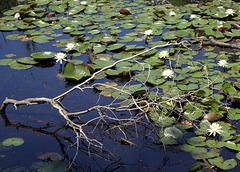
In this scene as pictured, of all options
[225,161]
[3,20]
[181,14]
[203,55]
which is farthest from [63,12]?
[225,161]

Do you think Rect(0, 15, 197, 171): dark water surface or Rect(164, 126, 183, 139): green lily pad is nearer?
Rect(0, 15, 197, 171): dark water surface

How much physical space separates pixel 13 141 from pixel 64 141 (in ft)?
1.24

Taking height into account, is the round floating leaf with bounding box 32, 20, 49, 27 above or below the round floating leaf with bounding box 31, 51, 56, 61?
above

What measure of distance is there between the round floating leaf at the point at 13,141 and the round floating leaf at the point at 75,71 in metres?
1.00

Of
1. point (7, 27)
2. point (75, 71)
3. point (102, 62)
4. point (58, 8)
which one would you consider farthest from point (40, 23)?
point (75, 71)

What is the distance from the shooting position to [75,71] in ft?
10.2

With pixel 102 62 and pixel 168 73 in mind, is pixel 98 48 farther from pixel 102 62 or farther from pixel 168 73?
pixel 168 73

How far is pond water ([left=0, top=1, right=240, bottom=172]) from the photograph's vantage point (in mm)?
1995

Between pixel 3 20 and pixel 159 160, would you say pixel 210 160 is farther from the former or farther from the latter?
pixel 3 20

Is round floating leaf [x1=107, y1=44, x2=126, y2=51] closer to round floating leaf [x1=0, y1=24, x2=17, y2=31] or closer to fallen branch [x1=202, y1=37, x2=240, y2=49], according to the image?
fallen branch [x1=202, y1=37, x2=240, y2=49]

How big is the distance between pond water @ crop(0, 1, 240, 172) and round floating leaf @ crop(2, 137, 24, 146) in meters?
0.03

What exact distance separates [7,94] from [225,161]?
206cm

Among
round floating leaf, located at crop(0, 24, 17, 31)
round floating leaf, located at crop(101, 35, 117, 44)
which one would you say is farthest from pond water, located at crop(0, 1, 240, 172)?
round floating leaf, located at crop(0, 24, 17, 31)

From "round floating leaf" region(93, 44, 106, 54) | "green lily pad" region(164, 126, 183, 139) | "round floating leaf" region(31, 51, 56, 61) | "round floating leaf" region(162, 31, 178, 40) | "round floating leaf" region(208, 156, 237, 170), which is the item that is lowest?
"round floating leaf" region(208, 156, 237, 170)
